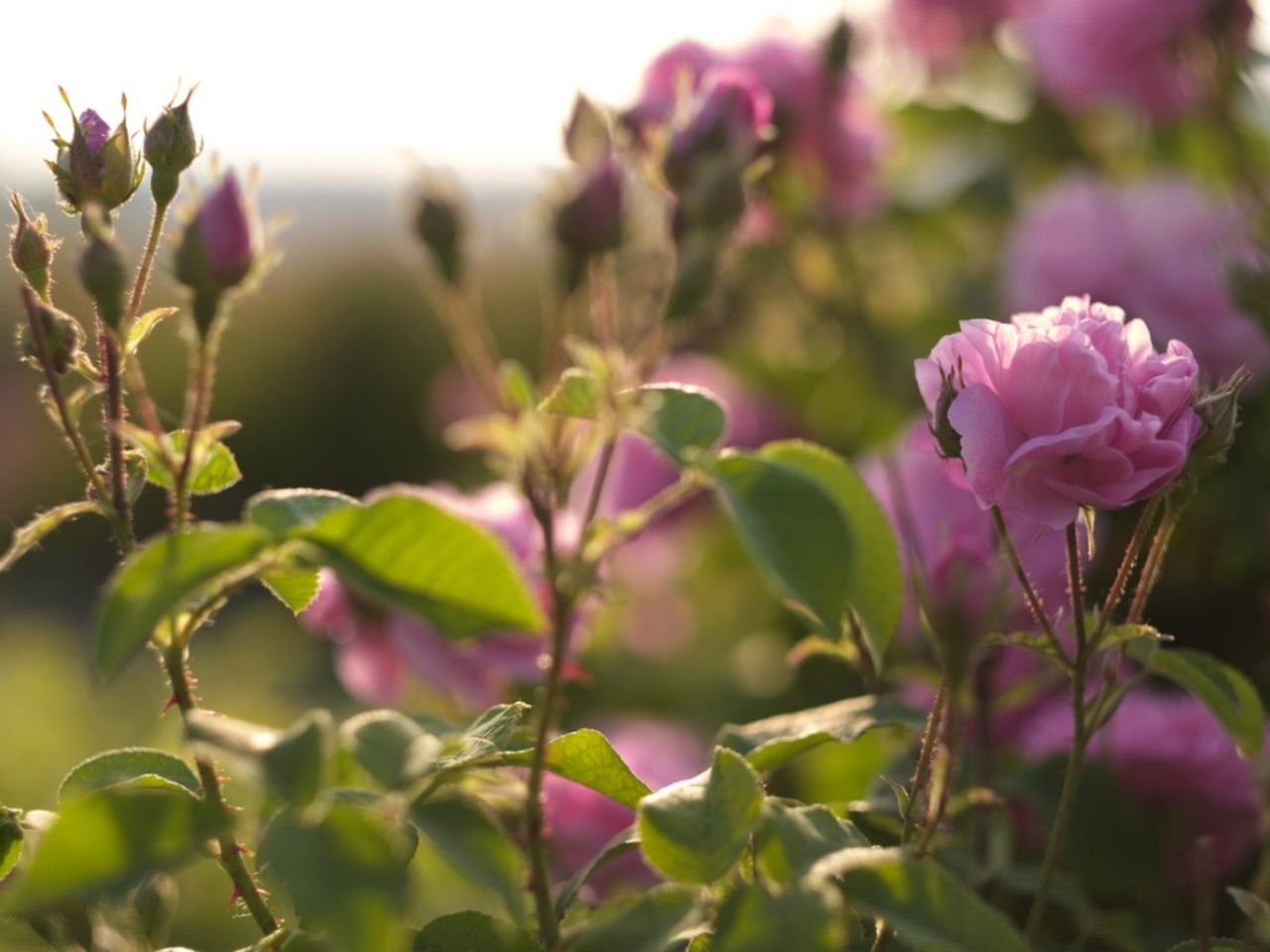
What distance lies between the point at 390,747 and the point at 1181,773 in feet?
1.67

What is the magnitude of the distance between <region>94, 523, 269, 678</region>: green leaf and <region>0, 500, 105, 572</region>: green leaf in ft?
0.20

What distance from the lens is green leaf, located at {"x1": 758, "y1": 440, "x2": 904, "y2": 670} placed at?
1.44 feet

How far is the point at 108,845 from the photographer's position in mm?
332

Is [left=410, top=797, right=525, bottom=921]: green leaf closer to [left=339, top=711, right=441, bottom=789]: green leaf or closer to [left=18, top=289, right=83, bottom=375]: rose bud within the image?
[left=339, top=711, right=441, bottom=789]: green leaf

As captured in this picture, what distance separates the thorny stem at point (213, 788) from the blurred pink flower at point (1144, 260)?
0.80 m

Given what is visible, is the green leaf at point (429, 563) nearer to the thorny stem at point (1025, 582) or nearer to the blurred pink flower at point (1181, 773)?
the thorny stem at point (1025, 582)

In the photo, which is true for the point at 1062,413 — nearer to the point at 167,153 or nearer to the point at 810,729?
the point at 810,729

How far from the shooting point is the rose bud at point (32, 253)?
49 centimetres

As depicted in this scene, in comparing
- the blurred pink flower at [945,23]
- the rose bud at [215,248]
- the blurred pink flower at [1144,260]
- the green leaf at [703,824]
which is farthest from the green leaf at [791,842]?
the blurred pink flower at [945,23]

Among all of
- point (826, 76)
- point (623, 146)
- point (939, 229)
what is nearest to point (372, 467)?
point (939, 229)

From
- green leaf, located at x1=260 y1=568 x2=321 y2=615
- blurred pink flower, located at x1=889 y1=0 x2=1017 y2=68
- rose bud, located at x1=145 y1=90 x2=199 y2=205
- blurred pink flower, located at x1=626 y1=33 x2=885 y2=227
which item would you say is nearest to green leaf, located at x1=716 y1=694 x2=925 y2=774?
green leaf, located at x1=260 y1=568 x2=321 y2=615

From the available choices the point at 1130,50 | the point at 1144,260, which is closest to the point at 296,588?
the point at 1144,260

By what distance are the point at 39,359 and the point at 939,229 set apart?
1254mm

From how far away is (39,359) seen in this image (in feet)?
1.49
